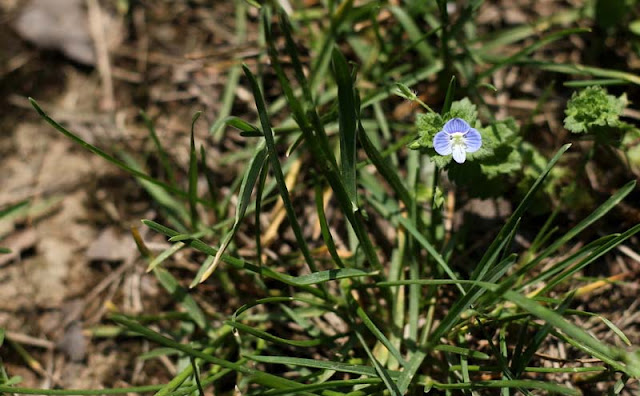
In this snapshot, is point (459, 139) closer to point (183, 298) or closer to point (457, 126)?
point (457, 126)

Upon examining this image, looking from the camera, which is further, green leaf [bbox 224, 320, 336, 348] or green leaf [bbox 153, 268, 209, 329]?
green leaf [bbox 153, 268, 209, 329]

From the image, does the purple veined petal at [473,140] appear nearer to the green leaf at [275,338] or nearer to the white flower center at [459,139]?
the white flower center at [459,139]

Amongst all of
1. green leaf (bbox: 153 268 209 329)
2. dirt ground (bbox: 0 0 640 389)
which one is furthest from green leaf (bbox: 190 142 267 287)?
dirt ground (bbox: 0 0 640 389)

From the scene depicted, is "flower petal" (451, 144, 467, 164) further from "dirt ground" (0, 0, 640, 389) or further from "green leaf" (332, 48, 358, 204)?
"dirt ground" (0, 0, 640, 389)

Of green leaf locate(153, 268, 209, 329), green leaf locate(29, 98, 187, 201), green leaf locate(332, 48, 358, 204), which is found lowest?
green leaf locate(153, 268, 209, 329)

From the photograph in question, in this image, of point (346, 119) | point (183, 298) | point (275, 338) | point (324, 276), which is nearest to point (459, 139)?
point (346, 119)

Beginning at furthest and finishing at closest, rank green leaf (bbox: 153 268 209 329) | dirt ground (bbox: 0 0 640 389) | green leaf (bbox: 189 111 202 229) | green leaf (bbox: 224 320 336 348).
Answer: dirt ground (bbox: 0 0 640 389)
green leaf (bbox: 153 268 209 329)
green leaf (bbox: 189 111 202 229)
green leaf (bbox: 224 320 336 348)

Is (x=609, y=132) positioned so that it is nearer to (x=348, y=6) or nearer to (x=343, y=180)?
(x=343, y=180)
